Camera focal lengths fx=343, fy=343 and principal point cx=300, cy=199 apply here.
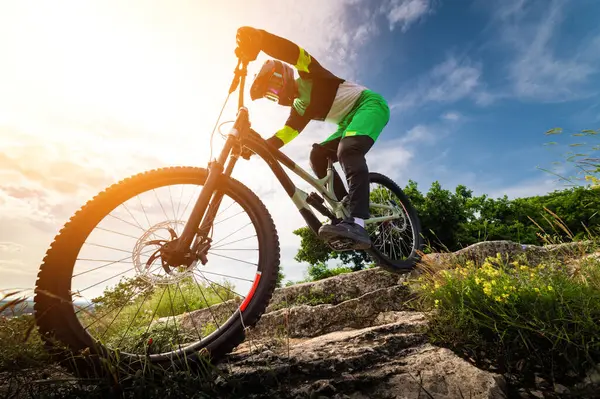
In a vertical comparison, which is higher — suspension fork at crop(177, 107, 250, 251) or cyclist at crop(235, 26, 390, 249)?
cyclist at crop(235, 26, 390, 249)

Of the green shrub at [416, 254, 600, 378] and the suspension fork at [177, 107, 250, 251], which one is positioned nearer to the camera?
the green shrub at [416, 254, 600, 378]

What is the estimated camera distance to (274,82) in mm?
3117

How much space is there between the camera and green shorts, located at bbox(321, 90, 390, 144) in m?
3.14

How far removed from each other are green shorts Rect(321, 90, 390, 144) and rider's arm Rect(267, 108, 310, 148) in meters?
0.41

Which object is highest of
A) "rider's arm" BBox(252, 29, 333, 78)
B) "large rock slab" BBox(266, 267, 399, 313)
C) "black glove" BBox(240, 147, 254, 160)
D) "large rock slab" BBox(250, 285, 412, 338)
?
"rider's arm" BBox(252, 29, 333, 78)

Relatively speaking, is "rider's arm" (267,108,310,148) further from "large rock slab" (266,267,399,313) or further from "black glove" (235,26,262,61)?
"large rock slab" (266,267,399,313)

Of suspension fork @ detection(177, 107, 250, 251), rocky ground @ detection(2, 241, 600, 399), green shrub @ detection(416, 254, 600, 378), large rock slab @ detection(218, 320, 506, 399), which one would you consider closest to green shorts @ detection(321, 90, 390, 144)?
suspension fork @ detection(177, 107, 250, 251)

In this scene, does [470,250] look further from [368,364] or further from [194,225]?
[194,225]

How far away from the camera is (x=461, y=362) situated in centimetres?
178

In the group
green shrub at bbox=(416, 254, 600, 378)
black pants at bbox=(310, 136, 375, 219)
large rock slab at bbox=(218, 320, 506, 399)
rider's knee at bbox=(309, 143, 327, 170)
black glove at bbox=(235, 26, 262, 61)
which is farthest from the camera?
rider's knee at bbox=(309, 143, 327, 170)

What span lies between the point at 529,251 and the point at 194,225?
14.0ft

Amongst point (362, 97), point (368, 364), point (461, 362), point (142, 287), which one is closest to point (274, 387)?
point (368, 364)

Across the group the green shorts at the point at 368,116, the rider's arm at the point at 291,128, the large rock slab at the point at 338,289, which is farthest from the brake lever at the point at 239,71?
the large rock slab at the point at 338,289

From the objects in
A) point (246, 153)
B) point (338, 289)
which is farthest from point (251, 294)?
point (338, 289)
